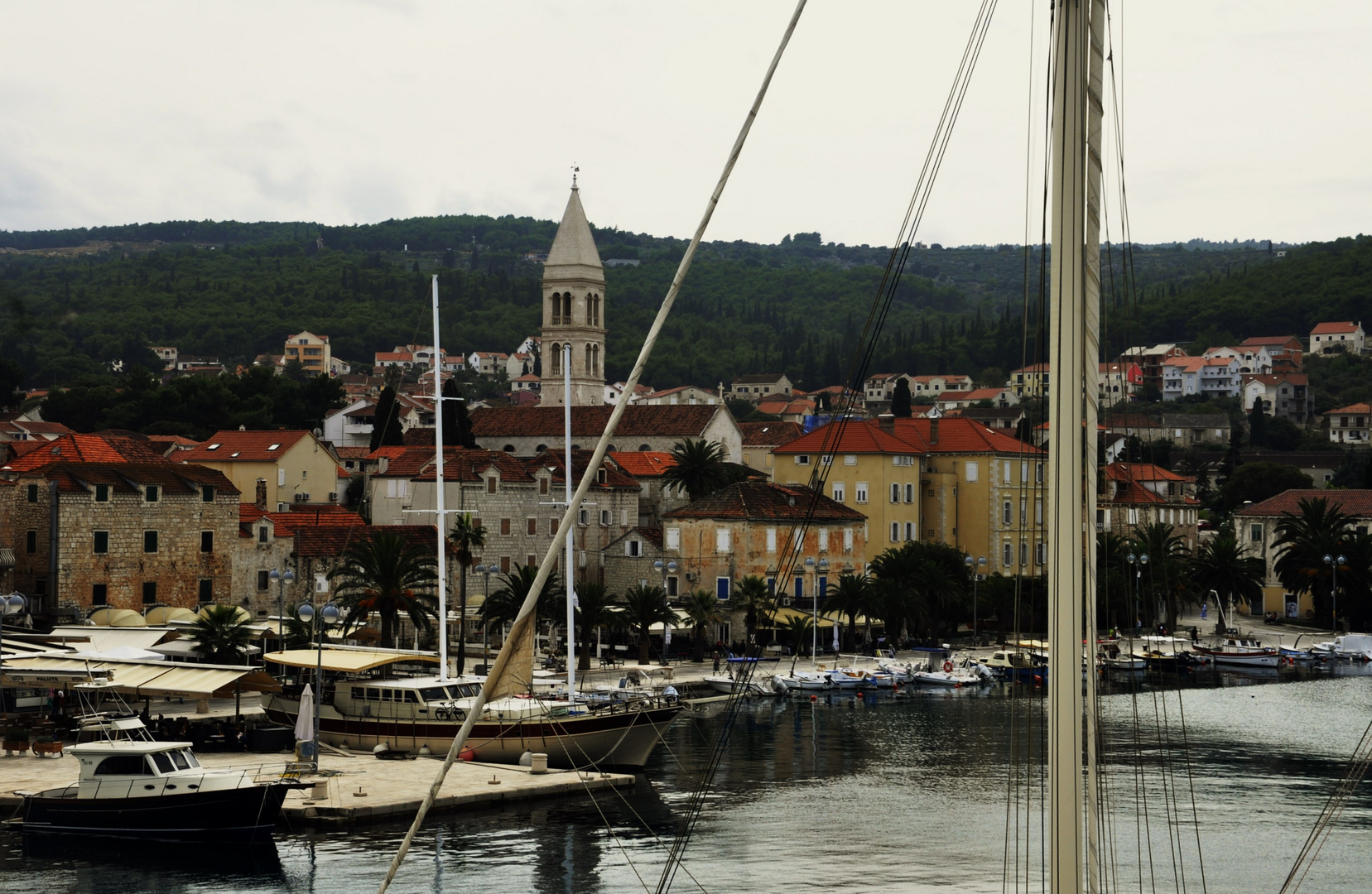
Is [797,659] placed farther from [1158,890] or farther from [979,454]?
[1158,890]

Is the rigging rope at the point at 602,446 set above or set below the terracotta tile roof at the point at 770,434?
below

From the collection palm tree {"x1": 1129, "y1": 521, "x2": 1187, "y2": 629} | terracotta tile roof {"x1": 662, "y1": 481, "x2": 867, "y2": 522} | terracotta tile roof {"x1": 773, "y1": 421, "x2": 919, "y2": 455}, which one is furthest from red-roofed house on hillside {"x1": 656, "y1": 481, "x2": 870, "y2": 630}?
palm tree {"x1": 1129, "y1": 521, "x2": 1187, "y2": 629}

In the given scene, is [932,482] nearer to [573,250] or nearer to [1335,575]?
[1335,575]

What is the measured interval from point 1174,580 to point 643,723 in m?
48.3

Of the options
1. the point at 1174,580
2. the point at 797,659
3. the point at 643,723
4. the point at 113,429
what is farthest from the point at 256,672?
the point at 113,429

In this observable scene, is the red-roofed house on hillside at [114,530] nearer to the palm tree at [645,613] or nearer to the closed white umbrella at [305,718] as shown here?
the palm tree at [645,613]

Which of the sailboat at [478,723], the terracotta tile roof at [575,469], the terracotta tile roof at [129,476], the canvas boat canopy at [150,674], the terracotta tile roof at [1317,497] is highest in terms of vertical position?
the terracotta tile roof at [575,469]

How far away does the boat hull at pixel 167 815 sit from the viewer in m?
31.0

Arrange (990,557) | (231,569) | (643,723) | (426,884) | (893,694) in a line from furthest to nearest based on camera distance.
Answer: (990,557)
(231,569)
(893,694)
(643,723)
(426,884)

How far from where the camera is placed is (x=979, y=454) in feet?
310

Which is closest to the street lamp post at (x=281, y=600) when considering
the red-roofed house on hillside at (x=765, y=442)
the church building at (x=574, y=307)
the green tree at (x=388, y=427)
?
the green tree at (x=388, y=427)

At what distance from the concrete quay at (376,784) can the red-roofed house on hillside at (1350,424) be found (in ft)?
499

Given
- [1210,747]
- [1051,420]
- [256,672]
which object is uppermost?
[1051,420]

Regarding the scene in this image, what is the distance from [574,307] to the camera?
128 metres
